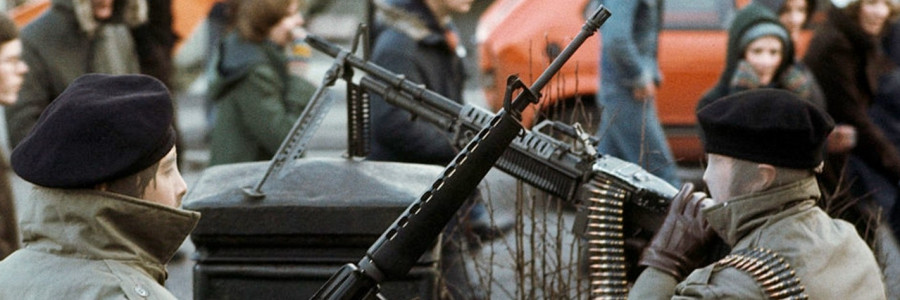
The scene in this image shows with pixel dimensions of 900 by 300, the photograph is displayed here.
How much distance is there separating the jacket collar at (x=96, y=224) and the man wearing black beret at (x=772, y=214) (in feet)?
3.50

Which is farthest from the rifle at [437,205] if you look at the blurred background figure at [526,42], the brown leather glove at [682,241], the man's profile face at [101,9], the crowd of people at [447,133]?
the blurred background figure at [526,42]

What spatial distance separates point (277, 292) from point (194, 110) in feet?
32.8

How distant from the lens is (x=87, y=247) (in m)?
2.70

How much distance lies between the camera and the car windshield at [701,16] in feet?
31.5

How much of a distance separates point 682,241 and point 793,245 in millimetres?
347

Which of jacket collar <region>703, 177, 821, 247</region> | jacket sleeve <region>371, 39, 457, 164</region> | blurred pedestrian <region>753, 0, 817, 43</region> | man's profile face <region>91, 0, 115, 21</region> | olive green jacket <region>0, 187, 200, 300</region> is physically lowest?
jacket sleeve <region>371, 39, 457, 164</region>

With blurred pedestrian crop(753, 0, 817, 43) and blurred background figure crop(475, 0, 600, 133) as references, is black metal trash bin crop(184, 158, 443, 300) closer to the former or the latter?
blurred pedestrian crop(753, 0, 817, 43)

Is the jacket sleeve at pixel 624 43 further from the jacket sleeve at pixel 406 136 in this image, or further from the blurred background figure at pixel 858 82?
the jacket sleeve at pixel 406 136

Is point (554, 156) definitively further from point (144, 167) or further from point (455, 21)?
point (455, 21)

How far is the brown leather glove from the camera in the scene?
3.38m

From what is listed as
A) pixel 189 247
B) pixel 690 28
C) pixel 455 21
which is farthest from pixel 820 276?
pixel 455 21

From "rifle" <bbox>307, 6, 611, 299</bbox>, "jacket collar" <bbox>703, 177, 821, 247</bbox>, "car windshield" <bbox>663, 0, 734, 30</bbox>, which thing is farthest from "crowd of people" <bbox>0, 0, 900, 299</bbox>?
"car windshield" <bbox>663, 0, 734, 30</bbox>

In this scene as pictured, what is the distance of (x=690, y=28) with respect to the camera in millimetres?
9602

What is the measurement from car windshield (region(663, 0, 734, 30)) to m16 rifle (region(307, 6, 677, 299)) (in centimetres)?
581
